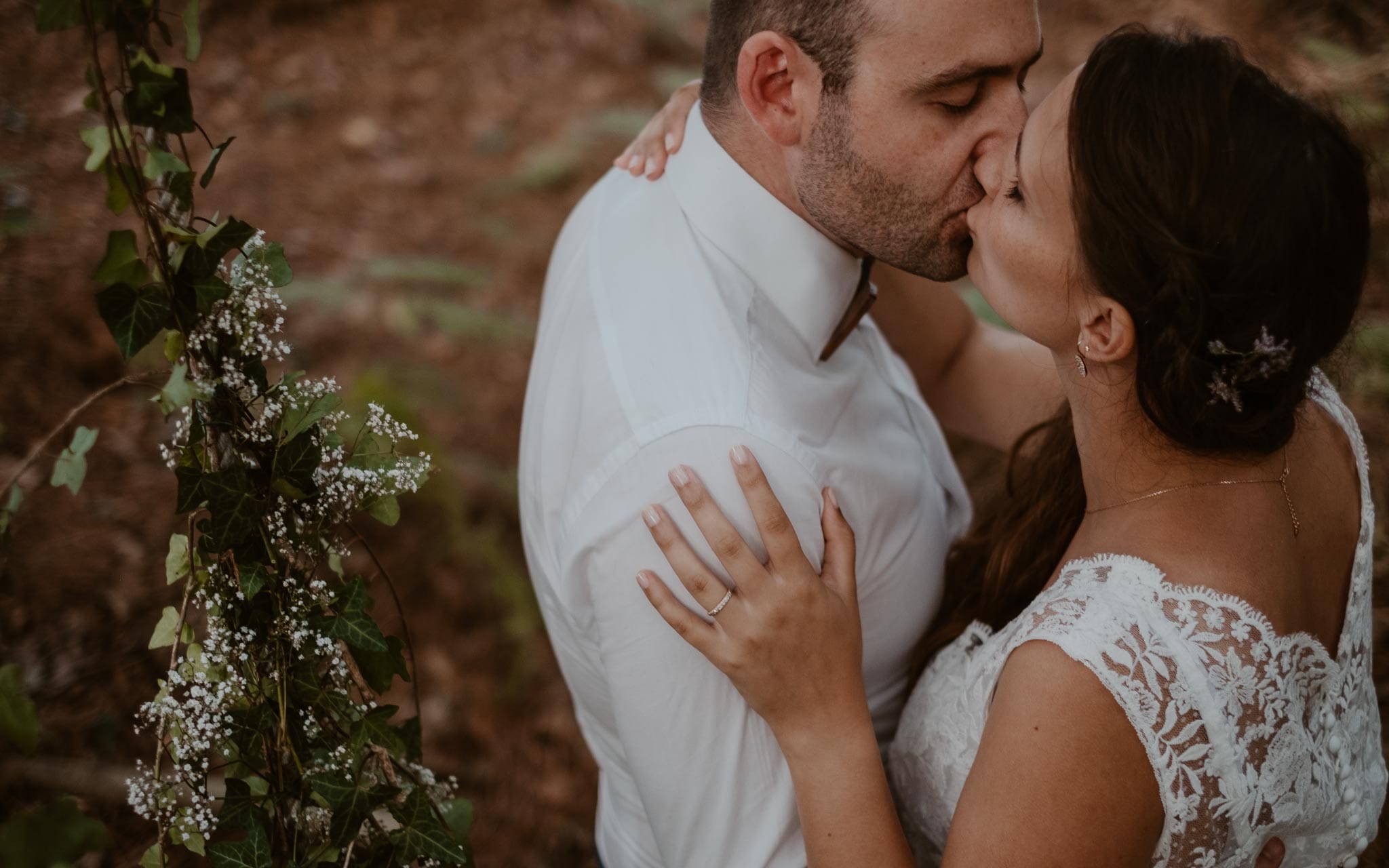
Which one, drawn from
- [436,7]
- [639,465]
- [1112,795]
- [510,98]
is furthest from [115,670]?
[436,7]

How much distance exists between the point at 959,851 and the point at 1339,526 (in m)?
0.92

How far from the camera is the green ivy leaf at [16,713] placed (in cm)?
124

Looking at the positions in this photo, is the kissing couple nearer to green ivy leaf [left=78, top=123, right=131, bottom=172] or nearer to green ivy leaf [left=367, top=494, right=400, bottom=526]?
green ivy leaf [left=367, top=494, right=400, bottom=526]

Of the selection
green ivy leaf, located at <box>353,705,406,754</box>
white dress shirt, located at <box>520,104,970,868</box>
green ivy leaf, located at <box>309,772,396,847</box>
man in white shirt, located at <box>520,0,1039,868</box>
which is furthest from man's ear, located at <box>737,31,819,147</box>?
green ivy leaf, located at <box>309,772,396,847</box>

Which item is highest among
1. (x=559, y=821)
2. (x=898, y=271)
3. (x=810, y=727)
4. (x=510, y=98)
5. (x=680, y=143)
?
(x=680, y=143)

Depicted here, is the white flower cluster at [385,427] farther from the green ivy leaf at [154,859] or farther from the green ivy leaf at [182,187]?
the green ivy leaf at [154,859]

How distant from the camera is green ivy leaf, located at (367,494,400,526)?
1589 mm

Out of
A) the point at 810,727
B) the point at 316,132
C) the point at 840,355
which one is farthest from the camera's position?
the point at 316,132

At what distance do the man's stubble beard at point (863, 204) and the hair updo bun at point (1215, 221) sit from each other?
390 millimetres

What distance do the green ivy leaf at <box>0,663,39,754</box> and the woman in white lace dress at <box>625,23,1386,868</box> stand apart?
871mm

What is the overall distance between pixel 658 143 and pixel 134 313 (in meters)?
1.20

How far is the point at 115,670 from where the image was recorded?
305 cm

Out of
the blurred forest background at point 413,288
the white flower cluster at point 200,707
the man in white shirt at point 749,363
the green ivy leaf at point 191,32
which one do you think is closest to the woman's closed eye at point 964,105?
the man in white shirt at point 749,363

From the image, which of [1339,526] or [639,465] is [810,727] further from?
[1339,526]
